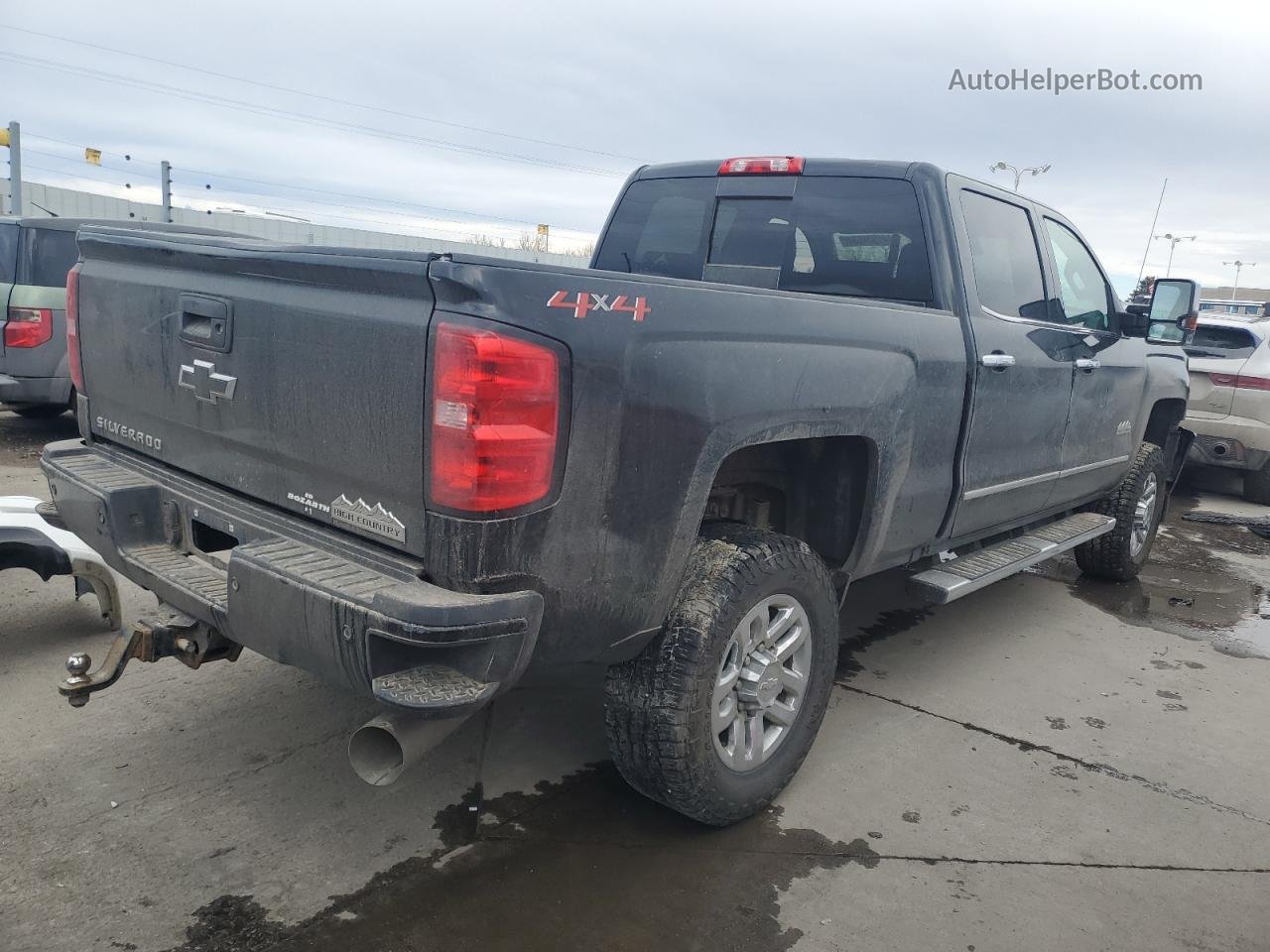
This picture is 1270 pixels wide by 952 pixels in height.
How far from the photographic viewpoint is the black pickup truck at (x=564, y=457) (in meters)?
2.16

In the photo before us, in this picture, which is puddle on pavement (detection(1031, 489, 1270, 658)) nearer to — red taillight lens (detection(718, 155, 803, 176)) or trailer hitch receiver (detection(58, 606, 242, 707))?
red taillight lens (detection(718, 155, 803, 176))

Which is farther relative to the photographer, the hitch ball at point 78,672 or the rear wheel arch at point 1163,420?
the rear wheel arch at point 1163,420

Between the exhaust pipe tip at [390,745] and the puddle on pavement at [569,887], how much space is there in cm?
45

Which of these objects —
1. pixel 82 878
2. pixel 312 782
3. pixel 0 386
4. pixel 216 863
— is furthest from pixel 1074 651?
pixel 0 386

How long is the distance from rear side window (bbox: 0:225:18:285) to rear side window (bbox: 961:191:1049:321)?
7.10 metres

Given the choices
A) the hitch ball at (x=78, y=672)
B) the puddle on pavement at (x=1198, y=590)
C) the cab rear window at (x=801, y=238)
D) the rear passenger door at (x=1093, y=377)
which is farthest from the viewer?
the puddle on pavement at (x=1198, y=590)

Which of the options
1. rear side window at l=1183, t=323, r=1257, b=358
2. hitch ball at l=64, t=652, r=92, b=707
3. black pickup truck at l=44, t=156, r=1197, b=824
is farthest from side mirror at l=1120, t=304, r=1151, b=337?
hitch ball at l=64, t=652, r=92, b=707

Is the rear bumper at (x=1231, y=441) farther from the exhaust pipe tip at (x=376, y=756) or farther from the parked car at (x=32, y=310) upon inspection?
the parked car at (x=32, y=310)

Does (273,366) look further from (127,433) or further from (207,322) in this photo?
(127,433)

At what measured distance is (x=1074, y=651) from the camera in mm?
4793

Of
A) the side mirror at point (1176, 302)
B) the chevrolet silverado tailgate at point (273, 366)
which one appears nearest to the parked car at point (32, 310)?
the chevrolet silverado tailgate at point (273, 366)

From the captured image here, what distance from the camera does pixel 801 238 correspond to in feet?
13.2

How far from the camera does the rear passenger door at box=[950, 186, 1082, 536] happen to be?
149 inches

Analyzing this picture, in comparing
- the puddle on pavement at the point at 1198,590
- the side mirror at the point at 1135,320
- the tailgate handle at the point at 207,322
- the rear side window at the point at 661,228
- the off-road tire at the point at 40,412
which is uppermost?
the rear side window at the point at 661,228
